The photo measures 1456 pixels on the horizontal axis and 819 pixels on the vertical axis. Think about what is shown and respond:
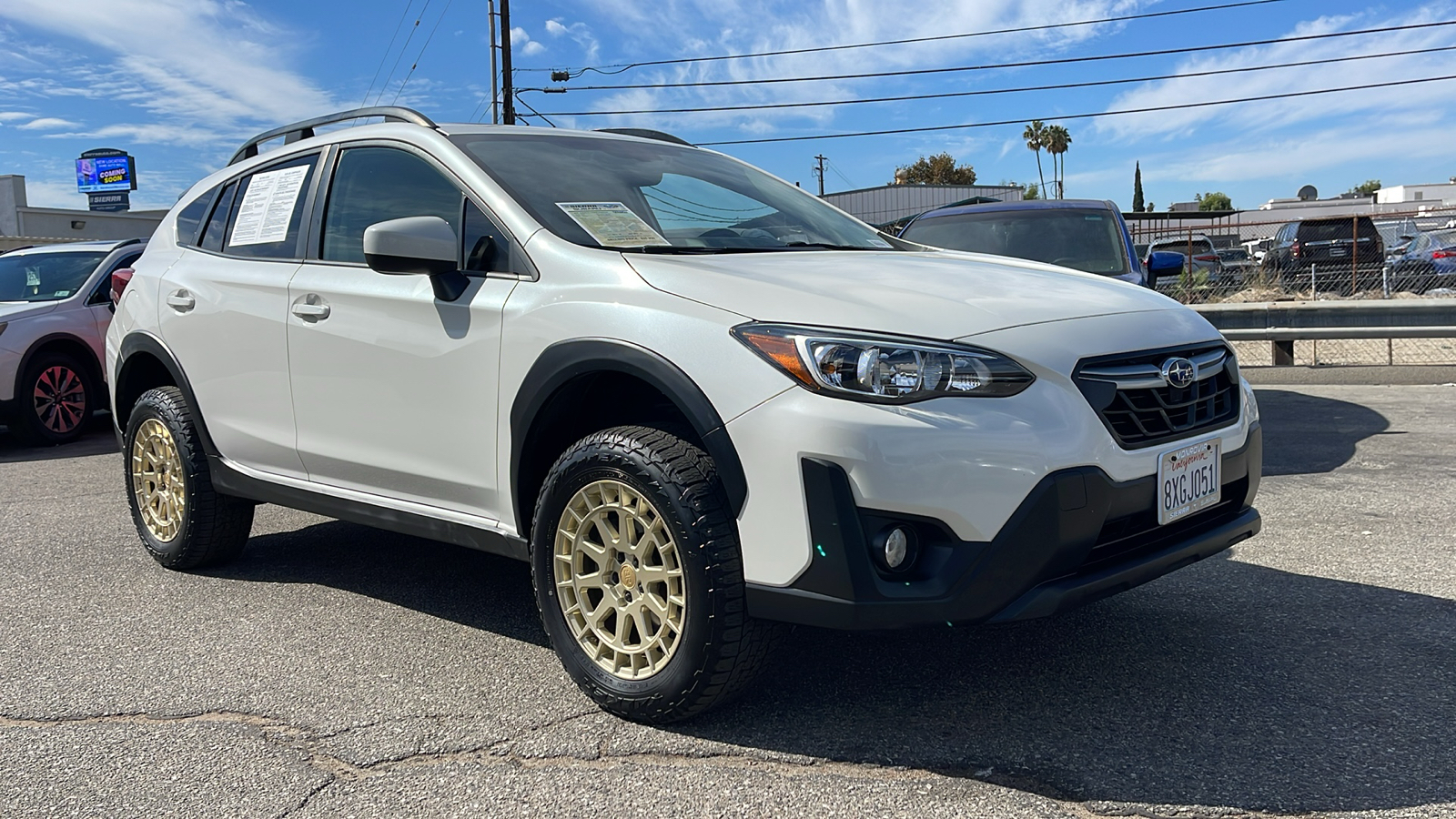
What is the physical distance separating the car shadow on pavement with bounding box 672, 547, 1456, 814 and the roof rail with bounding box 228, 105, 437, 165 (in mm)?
2297

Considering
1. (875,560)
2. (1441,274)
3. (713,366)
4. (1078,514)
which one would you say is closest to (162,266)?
(713,366)

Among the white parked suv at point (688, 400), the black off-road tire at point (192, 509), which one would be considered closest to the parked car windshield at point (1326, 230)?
the white parked suv at point (688, 400)

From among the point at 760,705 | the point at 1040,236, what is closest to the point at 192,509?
the point at 760,705

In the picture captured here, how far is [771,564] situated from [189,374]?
9.82 ft

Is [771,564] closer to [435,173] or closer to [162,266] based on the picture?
[435,173]

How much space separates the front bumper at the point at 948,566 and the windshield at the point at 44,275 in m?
9.24

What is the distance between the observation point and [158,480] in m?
4.94

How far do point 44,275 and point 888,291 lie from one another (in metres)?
9.53

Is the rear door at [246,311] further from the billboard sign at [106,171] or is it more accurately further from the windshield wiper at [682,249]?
the billboard sign at [106,171]

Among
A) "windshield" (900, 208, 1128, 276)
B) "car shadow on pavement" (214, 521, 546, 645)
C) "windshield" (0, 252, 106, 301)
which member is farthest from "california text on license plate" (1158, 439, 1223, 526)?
"windshield" (0, 252, 106, 301)

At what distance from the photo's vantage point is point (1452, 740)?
283cm

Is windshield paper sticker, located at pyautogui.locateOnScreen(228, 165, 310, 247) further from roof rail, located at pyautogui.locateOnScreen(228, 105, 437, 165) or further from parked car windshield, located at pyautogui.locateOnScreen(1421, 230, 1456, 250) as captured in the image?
parked car windshield, located at pyautogui.locateOnScreen(1421, 230, 1456, 250)

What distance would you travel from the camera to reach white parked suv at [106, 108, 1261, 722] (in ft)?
8.79

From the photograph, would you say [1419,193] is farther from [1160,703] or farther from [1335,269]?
[1160,703]
